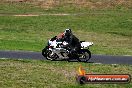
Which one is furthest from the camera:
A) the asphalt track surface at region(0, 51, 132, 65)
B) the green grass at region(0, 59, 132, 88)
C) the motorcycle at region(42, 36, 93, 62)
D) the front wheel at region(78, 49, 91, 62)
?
the asphalt track surface at region(0, 51, 132, 65)

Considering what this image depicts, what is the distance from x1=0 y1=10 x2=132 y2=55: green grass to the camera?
115 ft

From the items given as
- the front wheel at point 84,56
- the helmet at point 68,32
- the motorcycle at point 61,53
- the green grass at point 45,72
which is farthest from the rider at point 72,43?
the green grass at point 45,72

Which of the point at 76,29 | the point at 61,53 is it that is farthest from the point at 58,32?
the point at 61,53

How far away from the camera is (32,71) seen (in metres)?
20.6

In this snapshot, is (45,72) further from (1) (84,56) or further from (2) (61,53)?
(1) (84,56)

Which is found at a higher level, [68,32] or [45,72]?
[68,32]

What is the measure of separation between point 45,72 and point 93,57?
726 cm

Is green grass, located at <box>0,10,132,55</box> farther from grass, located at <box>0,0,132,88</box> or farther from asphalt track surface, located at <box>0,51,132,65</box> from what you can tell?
asphalt track surface, located at <box>0,51,132,65</box>

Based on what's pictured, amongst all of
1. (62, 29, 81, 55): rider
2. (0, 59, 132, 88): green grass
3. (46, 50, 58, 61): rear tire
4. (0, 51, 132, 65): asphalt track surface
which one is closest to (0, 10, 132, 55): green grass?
(0, 51, 132, 65): asphalt track surface

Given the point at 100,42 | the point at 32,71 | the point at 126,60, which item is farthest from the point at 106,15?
the point at 32,71

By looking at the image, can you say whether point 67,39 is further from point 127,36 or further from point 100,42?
point 127,36

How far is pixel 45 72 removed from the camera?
20.6 metres

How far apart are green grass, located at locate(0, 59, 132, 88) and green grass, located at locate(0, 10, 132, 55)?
7.56 m

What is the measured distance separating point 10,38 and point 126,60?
1399 cm
